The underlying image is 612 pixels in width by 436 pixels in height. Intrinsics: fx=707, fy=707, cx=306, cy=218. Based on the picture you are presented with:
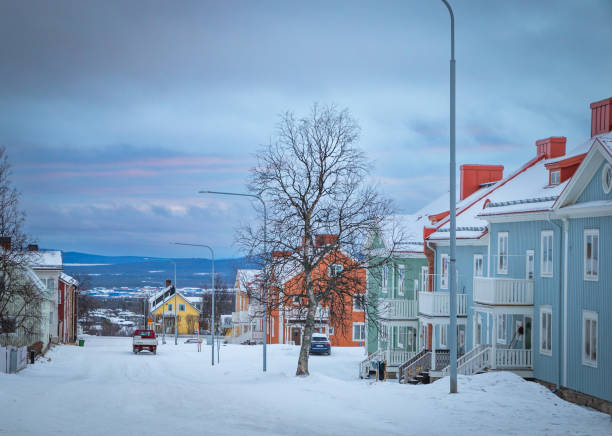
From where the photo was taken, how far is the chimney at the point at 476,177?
141 feet

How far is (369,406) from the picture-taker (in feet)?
59.0

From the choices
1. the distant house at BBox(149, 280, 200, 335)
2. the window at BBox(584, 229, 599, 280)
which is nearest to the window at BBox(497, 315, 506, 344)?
the window at BBox(584, 229, 599, 280)

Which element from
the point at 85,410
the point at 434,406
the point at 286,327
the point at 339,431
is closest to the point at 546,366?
the point at 434,406

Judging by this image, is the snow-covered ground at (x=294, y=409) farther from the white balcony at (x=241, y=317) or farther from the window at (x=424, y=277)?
the white balcony at (x=241, y=317)

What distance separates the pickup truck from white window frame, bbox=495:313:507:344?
31.4 metres

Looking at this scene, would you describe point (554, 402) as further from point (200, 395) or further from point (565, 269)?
point (200, 395)

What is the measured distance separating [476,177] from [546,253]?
1725 cm

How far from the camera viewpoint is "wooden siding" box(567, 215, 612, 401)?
2150cm

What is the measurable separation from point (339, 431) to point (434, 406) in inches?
163

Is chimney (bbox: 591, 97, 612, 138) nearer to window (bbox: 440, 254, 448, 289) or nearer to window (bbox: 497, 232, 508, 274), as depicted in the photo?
window (bbox: 497, 232, 508, 274)

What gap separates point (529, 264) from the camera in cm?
2780

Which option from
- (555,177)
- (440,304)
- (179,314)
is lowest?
(179,314)

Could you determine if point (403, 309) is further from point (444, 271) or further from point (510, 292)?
point (510, 292)

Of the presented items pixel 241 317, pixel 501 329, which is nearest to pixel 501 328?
pixel 501 329
